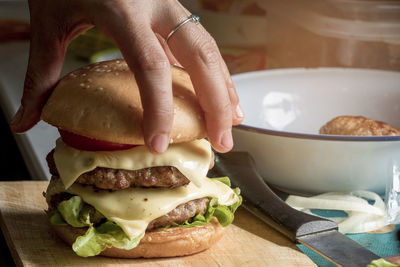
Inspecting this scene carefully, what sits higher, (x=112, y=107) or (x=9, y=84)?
(x=112, y=107)

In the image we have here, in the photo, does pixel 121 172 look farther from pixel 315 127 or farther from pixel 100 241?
pixel 315 127

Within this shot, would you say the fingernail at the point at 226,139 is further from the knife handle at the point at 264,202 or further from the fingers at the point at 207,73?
the knife handle at the point at 264,202

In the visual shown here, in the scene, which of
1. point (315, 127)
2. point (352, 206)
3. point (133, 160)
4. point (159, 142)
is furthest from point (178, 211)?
point (315, 127)

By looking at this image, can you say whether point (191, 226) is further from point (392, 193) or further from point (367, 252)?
point (392, 193)

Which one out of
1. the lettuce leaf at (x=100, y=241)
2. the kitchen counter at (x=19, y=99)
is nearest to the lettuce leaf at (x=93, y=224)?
the lettuce leaf at (x=100, y=241)

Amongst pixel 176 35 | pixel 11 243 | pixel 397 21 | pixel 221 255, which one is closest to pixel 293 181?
pixel 221 255

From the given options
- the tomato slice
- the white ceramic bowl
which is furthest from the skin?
the white ceramic bowl

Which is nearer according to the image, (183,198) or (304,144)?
(183,198)
